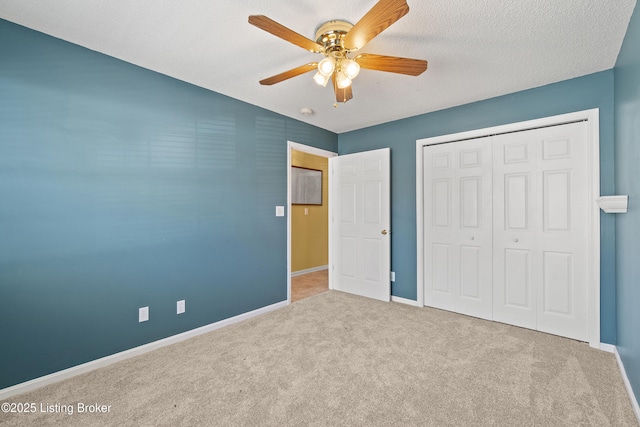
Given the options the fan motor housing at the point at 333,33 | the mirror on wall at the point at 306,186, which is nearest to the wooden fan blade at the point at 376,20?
the fan motor housing at the point at 333,33

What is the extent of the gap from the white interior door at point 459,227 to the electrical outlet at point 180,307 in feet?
8.77

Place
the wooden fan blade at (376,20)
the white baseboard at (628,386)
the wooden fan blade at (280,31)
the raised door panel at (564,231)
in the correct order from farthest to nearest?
the raised door panel at (564,231) < the white baseboard at (628,386) < the wooden fan blade at (280,31) < the wooden fan blade at (376,20)

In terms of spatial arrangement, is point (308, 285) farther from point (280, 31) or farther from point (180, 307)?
point (280, 31)

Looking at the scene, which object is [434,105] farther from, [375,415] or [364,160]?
[375,415]

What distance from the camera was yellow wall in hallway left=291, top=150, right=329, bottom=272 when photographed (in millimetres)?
5120

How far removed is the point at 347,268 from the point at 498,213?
200 cm

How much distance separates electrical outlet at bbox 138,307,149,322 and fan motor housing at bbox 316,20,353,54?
2.44m

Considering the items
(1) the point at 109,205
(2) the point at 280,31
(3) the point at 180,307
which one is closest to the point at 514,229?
(2) the point at 280,31

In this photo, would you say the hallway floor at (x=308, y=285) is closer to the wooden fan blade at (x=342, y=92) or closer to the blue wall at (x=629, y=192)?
the wooden fan blade at (x=342, y=92)

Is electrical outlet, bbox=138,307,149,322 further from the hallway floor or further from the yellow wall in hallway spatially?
the yellow wall in hallway

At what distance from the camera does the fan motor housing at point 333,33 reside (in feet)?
5.56

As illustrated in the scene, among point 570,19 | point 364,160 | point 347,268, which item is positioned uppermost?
point 570,19

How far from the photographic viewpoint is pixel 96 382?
1.91 meters


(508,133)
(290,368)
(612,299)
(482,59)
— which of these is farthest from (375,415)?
(508,133)
